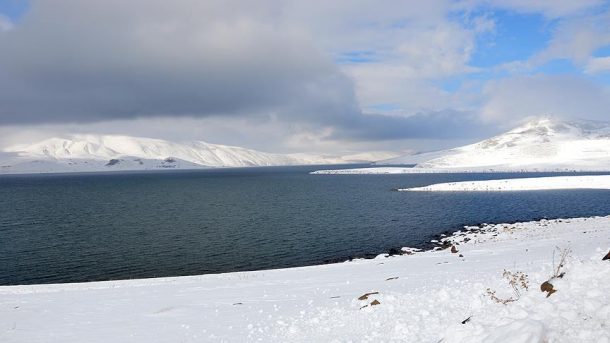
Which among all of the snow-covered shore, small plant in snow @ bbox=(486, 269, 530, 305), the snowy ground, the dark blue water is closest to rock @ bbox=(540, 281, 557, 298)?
the snow-covered shore

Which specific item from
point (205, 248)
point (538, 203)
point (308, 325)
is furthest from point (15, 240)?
point (538, 203)

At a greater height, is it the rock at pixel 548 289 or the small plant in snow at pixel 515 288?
the rock at pixel 548 289

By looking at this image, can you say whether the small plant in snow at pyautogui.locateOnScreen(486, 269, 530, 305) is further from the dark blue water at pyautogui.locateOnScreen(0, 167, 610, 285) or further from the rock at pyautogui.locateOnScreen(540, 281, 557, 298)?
the dark blue water at pyautogui.locateOnScreen(0, 167, 610, 285)

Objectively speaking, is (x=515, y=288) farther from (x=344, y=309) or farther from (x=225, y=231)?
(x=225, y=231)

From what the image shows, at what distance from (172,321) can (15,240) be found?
5556 centimetres

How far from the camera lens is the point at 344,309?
15.7 m

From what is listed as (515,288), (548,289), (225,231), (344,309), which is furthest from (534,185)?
(548,289)

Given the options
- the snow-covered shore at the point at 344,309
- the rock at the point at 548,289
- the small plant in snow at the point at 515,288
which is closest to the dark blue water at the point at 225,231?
the snow-covered shore at the point at 344,309

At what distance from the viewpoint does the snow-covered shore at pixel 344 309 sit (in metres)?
9.37

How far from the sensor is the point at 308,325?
14.3 m

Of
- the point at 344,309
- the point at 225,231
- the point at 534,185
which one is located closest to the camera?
the point at 344,309

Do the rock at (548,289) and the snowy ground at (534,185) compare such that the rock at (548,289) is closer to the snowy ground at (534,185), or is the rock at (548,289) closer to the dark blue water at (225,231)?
the dark blue water at (225,231)

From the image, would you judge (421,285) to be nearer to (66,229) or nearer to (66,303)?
(66,303)

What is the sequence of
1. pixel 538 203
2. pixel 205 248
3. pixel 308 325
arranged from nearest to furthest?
pixel 308 325 → pixel 205 248 → pixel 538 203
